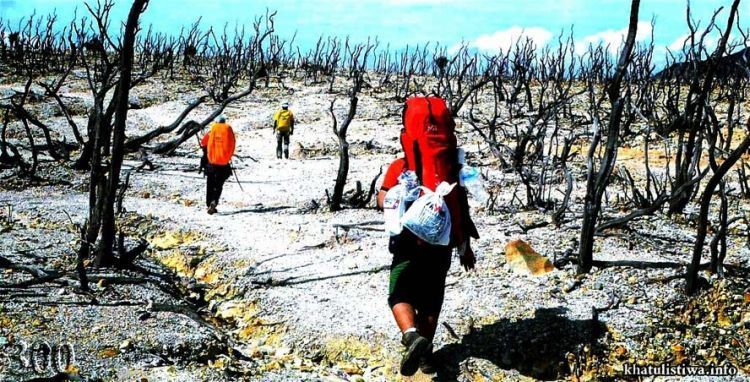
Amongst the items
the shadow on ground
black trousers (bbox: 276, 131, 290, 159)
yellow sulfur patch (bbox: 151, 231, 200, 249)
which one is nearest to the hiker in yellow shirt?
black trousers (bbox: 276, 131, 290, 159)

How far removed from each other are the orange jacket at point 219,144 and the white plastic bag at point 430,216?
5008 millimetres

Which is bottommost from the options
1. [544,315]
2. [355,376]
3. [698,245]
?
[355,376]

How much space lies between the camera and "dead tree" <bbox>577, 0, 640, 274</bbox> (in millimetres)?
3551

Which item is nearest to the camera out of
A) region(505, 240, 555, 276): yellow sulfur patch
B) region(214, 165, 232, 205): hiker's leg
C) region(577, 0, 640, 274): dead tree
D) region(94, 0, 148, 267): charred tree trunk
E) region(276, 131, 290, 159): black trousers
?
region(577, 0, 640, 274): dead tree

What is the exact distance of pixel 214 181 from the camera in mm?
7496

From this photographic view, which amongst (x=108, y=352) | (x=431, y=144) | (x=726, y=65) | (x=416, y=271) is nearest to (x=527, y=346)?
(x=416, y=271)

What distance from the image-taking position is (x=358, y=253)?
499cm

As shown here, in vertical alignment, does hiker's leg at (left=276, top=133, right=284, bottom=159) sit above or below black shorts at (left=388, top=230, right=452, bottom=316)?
below

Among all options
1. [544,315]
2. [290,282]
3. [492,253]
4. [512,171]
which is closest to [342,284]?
[290,282]

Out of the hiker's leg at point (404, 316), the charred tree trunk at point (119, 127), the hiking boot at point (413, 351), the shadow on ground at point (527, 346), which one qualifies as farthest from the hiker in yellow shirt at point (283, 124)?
the hiking boot at point (413, 351)

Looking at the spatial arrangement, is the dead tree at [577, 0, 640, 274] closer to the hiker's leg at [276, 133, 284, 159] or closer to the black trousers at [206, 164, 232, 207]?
the black trousers at [206, 164, 232, 207]

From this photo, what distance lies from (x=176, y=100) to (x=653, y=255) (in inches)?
684

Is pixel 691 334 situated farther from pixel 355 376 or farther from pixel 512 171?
pixel 512 171

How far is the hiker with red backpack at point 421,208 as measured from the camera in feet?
9.39
